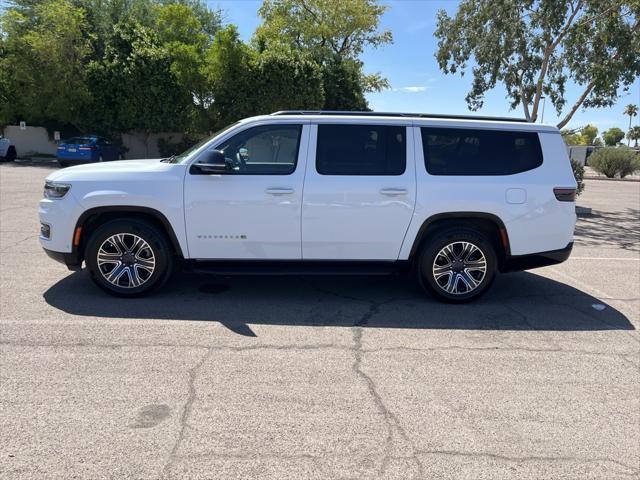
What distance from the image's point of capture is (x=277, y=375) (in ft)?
12.9

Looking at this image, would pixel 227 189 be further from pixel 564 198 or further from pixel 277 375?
pixel 564 198

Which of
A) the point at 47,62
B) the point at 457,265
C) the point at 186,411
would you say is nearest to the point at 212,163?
the point at 186,411

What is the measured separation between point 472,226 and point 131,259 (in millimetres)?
3676

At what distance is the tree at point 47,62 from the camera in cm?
2791

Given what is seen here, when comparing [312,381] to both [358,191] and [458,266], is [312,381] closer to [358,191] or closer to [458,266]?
[358,191]

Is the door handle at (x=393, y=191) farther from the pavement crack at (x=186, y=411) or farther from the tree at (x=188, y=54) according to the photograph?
the tree at (x=188, y=54)

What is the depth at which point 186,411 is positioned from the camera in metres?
3.39

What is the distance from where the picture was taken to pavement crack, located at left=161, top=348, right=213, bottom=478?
2.85 m

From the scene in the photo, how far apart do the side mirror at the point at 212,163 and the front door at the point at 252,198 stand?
4.3 inches

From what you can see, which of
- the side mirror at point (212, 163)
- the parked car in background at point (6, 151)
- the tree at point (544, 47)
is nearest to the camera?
the side mirror at point (212, 163)

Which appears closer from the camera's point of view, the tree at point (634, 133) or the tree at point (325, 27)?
the tree at point (325, 27)

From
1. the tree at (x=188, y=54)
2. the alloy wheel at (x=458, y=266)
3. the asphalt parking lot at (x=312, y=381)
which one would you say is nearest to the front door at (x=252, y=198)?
the asphalt parking lot at (x=312, y=381)

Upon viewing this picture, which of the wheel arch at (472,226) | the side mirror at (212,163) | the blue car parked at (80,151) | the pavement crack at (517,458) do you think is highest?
the blue car parked at (80,151)

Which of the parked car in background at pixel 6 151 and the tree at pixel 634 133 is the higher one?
the tree at pixel 634 133
